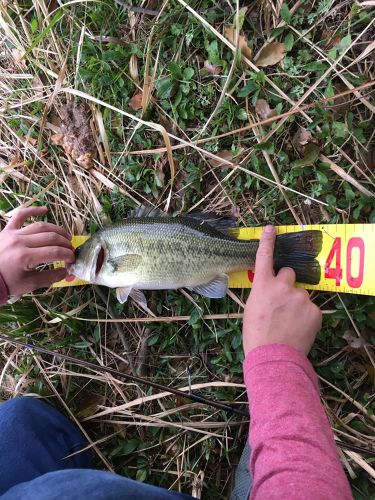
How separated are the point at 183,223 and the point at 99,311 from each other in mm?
1026

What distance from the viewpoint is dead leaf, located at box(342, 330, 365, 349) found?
2.78 meters

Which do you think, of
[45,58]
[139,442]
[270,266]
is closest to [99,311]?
[139,442]

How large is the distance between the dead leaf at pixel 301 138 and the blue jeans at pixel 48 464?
7.49 feet

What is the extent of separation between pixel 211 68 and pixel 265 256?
1.48 metres

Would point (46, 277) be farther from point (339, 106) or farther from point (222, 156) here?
point (339, 106)

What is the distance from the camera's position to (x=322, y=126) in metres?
2.84

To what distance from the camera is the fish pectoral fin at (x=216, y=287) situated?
2811 millimetres

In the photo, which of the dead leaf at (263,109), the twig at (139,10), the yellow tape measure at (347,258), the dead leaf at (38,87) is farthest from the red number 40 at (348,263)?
the dead leaf at (38,87)

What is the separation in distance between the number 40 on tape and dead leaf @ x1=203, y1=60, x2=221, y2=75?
1314 millimetres

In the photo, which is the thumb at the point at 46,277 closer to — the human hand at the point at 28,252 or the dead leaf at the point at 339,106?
the human hand at the point at 28,252

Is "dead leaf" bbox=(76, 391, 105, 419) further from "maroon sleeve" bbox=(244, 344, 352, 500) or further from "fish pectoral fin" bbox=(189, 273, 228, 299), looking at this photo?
"maroon sleeve" bbox=(244, 344, 352, 500)

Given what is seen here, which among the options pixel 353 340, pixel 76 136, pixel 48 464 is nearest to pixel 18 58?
pixel 76 136

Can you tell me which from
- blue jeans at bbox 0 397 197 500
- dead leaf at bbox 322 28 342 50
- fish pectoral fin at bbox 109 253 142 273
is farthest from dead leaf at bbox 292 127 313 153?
blue jeans at bbox 0 397 197 500

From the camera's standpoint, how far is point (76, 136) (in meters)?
3.35
